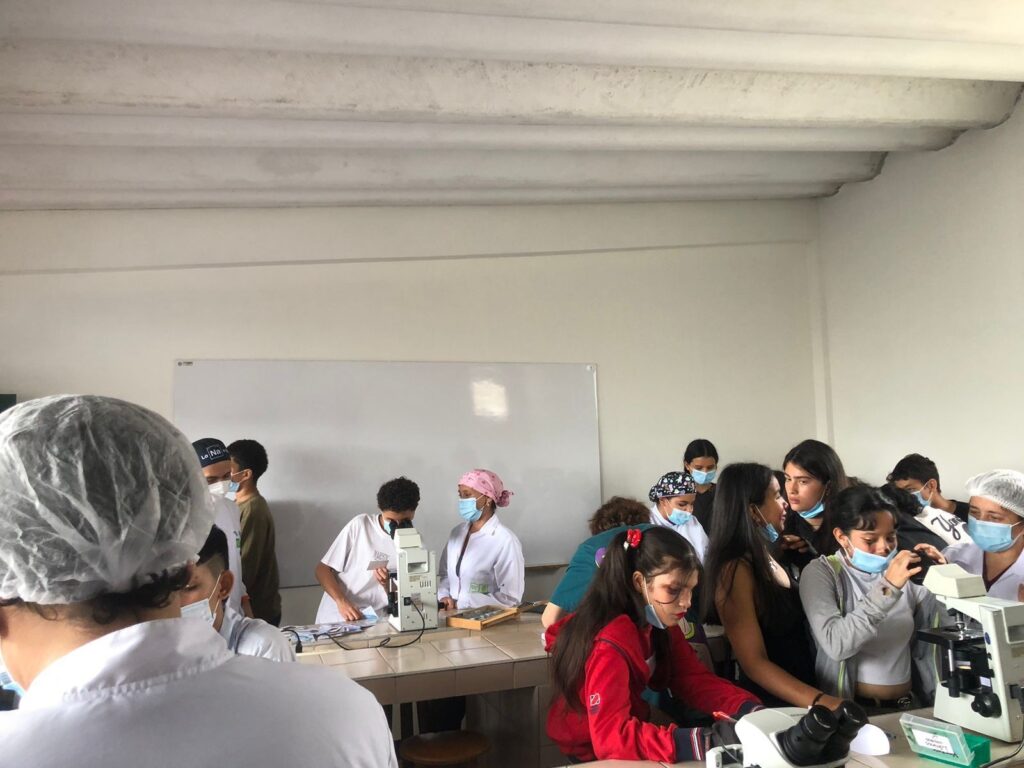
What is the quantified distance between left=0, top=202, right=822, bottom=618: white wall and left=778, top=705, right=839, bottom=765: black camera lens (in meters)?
3.77

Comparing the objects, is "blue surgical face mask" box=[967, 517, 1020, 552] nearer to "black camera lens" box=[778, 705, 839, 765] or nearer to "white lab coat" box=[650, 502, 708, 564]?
"white lab coat" box=[650, 502, 708, 564]

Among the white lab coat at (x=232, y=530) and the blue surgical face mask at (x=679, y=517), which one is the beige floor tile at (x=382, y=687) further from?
the blue surgical face mask at (x=679, y=517)

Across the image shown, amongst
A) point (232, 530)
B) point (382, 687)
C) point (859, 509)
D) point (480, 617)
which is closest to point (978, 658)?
point (859, 509)

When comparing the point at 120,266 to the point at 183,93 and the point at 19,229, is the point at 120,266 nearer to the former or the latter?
the point at 19,229

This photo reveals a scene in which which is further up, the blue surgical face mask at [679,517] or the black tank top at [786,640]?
the blue surgical face mask at [679,517]

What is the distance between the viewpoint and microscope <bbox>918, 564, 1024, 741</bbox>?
1.95 m

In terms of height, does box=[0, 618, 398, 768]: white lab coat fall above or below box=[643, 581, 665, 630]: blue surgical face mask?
above

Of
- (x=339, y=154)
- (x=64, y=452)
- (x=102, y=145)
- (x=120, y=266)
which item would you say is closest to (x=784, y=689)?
(x=64, y=452)

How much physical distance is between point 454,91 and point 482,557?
7.31 feet

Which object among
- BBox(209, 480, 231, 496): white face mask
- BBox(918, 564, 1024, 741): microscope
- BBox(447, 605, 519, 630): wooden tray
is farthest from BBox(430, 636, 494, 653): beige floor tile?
BBox(918, 564, 1024, 741): microscope

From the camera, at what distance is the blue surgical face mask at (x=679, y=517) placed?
396 centimetres

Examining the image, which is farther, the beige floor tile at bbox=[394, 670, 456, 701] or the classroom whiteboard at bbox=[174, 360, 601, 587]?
the classroom whiteboard at bbox=[174, 360, 601, 587]

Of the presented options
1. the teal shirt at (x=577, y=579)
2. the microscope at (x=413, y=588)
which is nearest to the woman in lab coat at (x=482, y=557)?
the microscope at (x=413, y=588)

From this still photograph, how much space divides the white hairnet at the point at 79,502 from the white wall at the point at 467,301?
396 cm
